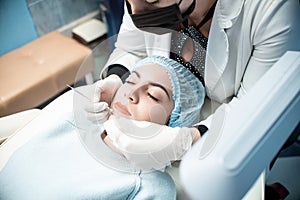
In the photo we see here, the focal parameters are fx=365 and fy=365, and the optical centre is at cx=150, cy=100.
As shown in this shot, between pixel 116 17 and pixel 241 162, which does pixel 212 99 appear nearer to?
pixel 241 162

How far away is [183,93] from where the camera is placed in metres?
0.97

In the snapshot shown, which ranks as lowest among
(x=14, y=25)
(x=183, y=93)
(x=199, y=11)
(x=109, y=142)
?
(x=14, y=25)

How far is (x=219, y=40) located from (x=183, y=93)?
0.74 feet

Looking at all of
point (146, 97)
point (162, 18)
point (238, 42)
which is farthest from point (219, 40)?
point (146, 97)

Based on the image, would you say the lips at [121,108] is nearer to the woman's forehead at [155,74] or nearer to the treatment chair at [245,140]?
the woman's forehead at [155,74]

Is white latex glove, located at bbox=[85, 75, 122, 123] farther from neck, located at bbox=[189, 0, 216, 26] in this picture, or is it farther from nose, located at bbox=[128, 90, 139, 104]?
neck, located at bbox=[189, 0, 216, 26]

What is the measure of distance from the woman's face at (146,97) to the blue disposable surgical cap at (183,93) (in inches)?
0.6

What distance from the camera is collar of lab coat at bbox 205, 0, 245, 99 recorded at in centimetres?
104

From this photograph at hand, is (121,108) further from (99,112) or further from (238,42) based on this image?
(238,42)

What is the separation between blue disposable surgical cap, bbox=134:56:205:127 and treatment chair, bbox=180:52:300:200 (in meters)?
0.15

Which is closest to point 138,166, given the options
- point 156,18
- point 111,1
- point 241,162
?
point 241,162

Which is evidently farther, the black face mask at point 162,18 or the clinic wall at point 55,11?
the clinic wall at point 55,11

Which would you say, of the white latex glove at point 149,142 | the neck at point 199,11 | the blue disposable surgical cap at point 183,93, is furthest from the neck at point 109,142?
the neck at point 199,11

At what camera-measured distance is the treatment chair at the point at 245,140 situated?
69cm
